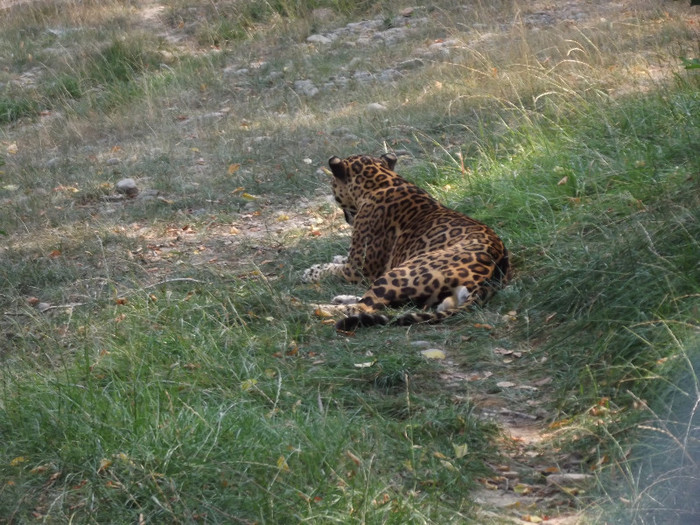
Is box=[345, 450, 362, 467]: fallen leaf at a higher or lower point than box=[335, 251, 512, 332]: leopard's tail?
higher

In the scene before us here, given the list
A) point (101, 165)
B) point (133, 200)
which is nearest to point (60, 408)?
point (133, 200)

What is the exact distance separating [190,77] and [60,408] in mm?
9823

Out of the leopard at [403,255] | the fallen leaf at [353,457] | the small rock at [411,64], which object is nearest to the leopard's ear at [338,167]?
the leopard at [403,255]

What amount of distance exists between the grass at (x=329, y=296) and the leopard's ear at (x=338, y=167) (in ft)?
2.06

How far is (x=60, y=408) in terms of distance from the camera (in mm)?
3916

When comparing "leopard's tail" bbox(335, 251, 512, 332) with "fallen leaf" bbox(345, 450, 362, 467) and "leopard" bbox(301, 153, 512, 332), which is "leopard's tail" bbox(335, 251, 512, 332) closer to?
"leopard" bbox(301, 153, 512, 332)

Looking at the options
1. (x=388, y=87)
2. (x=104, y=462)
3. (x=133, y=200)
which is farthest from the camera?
(x=388, y=87)

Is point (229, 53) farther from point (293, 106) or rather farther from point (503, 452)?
point (503, 452)

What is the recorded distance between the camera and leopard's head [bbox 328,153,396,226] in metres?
7.06

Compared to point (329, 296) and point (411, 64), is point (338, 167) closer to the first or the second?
point (329, 296)

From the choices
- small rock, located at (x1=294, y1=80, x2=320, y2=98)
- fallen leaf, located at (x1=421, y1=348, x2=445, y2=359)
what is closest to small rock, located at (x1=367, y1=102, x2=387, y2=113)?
small rock, located at (x1=294, y1=80, x2=320, y2=98)

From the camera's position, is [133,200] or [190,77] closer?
[133,200]

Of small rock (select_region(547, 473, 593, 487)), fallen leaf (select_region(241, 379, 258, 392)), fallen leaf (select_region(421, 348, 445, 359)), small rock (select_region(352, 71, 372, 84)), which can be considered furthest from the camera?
small rock (select_region(352, 71, 372, 84))

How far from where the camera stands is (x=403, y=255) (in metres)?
6.41
